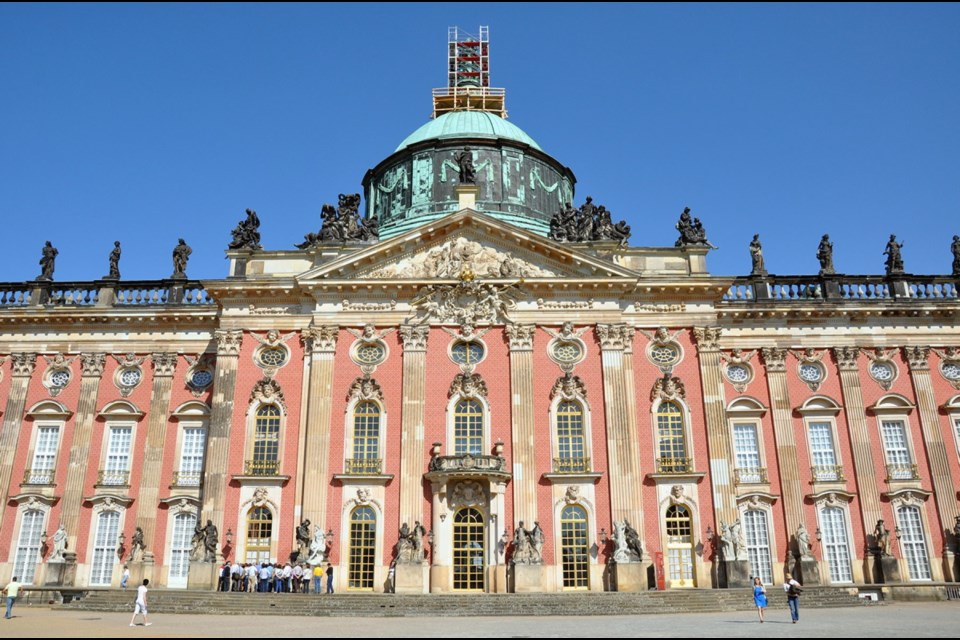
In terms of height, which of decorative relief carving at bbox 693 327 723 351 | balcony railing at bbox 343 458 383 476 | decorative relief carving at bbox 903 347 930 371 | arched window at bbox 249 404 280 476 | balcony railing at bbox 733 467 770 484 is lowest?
balcony railing at bbox 733 467 770 484

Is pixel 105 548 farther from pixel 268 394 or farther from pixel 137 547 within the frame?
pixel 268 394

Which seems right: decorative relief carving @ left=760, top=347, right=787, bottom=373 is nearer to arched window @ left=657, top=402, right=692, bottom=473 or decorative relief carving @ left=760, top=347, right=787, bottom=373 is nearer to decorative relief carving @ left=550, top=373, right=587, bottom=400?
arched window @ left=657, top=402, right=692, bottom=473

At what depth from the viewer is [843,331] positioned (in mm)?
34406

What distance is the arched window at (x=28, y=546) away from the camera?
31516 mm

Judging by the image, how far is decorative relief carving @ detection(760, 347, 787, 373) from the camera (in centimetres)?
3384

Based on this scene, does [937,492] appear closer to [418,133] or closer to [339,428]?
[339,428]

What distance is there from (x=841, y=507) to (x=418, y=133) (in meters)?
28.5

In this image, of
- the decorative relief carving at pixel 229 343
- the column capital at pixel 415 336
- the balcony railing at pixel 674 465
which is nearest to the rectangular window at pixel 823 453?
the balcony railing at pixel 674 465

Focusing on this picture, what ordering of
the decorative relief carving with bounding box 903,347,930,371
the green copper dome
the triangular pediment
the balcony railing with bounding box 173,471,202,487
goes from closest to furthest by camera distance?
the balcony railing with bounding box 173,471,202,487
the triangular pediment
the decorative relief carving with bounding box 903,347,930,371
the green copper dome

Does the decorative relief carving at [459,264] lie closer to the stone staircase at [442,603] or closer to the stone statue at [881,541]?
the stone staircase at [442,603]

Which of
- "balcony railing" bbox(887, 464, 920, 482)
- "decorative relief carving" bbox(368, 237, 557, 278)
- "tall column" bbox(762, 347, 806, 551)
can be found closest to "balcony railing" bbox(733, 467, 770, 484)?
"tall column" bbox(762, 347, 806, 551)

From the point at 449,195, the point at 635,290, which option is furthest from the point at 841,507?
the point at 449,195

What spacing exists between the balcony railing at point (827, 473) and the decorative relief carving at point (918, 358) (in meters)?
5.88

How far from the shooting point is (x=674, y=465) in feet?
102
